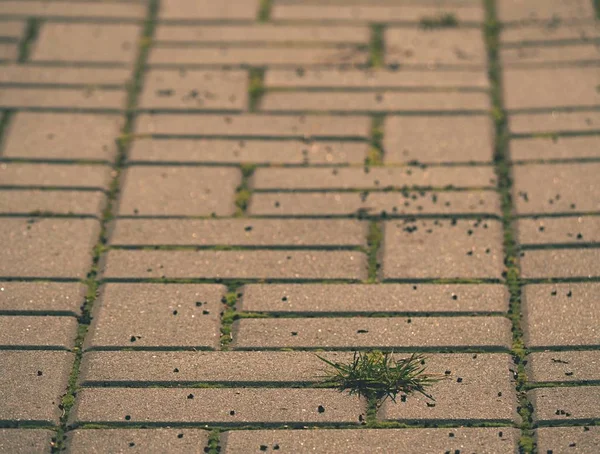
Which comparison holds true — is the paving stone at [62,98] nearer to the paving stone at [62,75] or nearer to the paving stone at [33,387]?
→ the paving stone at [62,75]

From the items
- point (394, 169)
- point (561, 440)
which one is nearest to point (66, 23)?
point (394, 169)

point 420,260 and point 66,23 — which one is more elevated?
point 66,23

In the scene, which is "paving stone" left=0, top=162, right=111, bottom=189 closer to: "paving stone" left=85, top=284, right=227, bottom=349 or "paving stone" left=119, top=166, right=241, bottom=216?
"paving stone" left=119, top=166, right=241, bottom=216

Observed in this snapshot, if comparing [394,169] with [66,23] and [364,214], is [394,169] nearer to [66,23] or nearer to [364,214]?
[364,214]

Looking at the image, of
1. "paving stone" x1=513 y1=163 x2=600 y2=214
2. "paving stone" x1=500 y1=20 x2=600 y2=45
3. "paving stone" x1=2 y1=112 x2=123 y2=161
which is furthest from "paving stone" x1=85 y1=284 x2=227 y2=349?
"paving stone" x1=500 y1=20 x2=600 y2=45

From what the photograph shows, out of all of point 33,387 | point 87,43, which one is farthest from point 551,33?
point 33,387

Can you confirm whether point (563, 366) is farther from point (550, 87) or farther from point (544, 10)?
point (544, 10)

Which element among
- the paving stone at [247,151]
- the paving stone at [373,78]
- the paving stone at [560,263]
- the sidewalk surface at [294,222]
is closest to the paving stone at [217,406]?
the sidewalk surface at [294,222]
